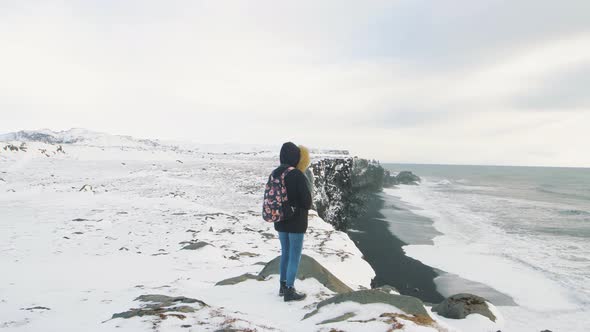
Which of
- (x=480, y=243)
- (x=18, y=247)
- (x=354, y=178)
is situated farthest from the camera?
(x=354, y=178)

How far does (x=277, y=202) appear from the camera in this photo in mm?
4777

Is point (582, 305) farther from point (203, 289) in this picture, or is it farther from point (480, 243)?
point (203, 289)

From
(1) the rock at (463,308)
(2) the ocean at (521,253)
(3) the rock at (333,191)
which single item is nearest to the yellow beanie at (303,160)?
(1) the rock at (463,308)

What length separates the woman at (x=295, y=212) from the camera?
4.75m

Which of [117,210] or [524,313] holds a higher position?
[117,210]

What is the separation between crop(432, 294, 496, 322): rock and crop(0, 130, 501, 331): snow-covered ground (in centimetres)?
17

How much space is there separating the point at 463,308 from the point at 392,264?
37.4ft

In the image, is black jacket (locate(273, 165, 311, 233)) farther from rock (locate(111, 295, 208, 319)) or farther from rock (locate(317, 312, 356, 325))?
rock (locate(111, 295, 208, 319))

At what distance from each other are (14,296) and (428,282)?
46.2 ft

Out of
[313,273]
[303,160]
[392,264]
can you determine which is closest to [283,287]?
[313,273]

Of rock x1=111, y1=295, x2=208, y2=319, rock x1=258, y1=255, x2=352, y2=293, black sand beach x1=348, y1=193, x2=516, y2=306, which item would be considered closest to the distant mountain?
black sand beach x1=348, y1=193, x2=516, y2=306

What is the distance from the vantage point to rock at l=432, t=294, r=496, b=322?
6.14 meters

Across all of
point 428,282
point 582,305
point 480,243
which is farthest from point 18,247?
point 480,243

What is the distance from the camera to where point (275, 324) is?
3.98m
